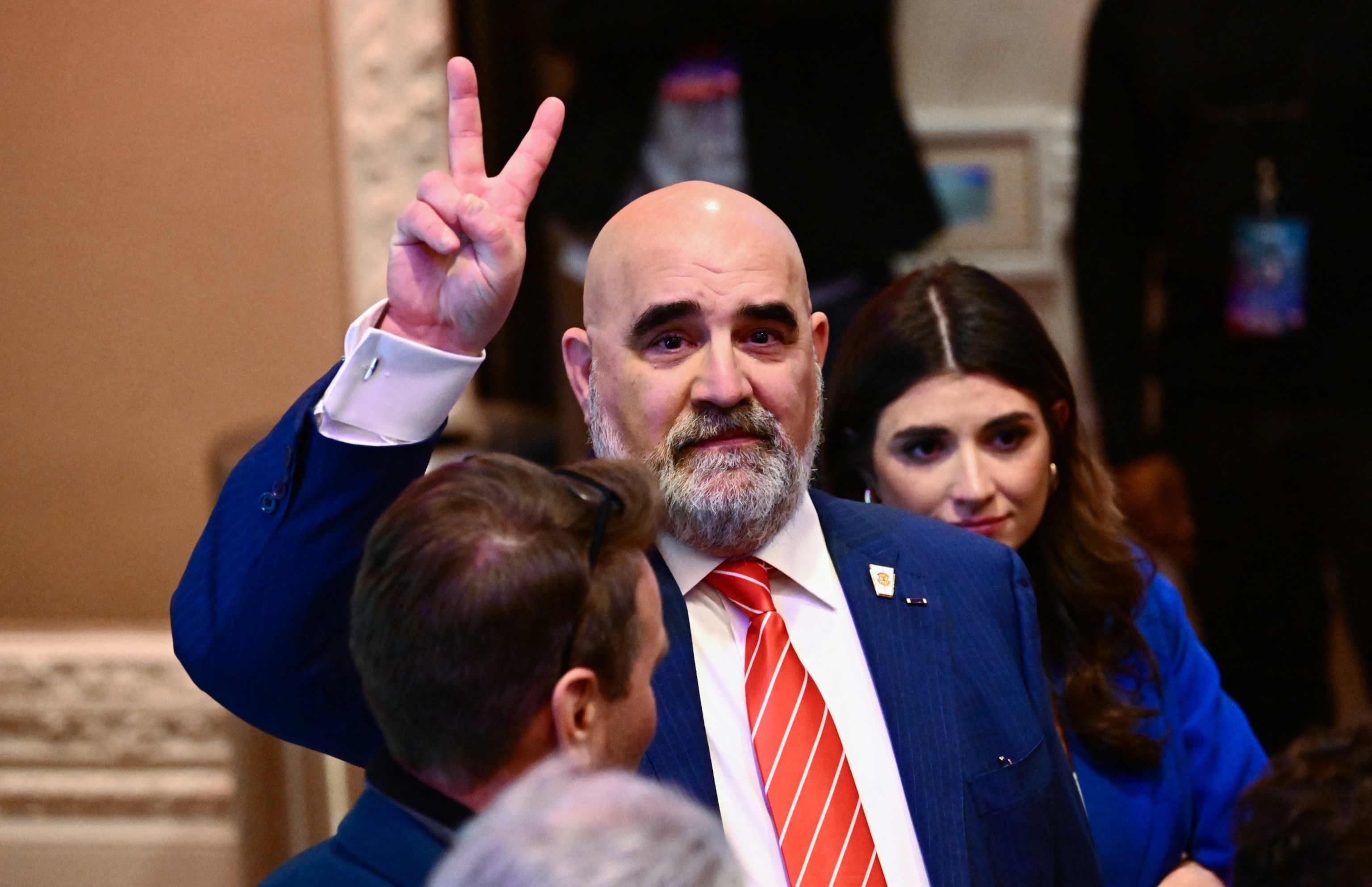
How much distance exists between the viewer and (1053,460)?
2.14 metres

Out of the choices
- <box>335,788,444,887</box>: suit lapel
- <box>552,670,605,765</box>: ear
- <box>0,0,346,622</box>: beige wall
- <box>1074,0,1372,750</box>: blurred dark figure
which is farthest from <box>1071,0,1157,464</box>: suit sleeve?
<box>335,788,444,887</box>: suit lapel

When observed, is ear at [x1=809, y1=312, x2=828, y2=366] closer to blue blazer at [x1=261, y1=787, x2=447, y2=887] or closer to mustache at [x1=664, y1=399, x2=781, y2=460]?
mustache at [x1=664, y1=399, x2=781, y2=460]

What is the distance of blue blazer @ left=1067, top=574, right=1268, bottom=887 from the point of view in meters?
1.90

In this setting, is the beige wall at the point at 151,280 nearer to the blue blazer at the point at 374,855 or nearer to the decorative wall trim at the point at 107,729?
the decorative wall trim at the point at 107,729

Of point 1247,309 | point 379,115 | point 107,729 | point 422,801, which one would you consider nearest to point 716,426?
point 422,801

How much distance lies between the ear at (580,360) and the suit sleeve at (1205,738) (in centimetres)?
84

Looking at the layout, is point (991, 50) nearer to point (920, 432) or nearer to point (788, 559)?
point (920, 432)

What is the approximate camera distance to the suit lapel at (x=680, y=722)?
5.17 ft

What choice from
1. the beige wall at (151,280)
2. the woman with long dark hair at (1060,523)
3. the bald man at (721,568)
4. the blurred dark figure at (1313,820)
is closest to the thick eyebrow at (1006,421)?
the woman with long dark hair at (1060,523)

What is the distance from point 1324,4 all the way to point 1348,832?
2.44m

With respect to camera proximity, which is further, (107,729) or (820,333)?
(107,729)

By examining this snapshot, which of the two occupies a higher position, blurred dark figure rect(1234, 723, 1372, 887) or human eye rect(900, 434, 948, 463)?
human eye rect(900, 434, 948, 463)

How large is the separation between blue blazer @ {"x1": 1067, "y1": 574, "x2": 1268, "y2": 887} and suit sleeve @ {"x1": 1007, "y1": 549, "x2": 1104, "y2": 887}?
12cm

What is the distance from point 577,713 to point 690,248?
667 mm
